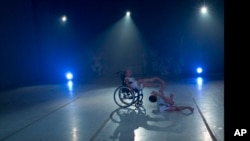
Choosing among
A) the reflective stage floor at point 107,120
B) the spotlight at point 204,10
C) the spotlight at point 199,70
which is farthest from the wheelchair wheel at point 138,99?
the spotlight at point 204,10

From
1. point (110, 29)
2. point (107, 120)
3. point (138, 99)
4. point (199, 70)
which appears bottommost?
point (107, 120)

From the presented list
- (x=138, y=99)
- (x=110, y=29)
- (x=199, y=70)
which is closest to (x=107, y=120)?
(x=138, y=99)

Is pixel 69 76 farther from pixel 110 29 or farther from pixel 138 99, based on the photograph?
pixel 138 99

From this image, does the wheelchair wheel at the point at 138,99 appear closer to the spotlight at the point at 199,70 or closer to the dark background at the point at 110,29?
the dark background at the point at 110,29

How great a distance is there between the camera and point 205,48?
18109mm

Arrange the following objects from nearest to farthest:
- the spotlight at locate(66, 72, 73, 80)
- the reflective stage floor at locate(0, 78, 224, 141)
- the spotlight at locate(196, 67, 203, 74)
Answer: the reflective stage floor at locate(0, 78, 224, 141) → the spotlight at locate(66, 72, 73, 80) → the spotlight at locate(196, 67, 203, 74)

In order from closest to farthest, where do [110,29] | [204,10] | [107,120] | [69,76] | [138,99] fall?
1. [107,120]
2. [138,99]
3. [69,76]
4. [204,10]
5. [110,29]

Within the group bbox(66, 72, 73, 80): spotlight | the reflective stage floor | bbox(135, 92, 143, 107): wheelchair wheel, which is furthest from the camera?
bbox(66, 72, 73, 80): spotlight

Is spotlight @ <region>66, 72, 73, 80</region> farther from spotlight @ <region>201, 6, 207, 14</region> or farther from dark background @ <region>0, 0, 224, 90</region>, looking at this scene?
spotlight @ <region>201, 6, 207, 14</region>

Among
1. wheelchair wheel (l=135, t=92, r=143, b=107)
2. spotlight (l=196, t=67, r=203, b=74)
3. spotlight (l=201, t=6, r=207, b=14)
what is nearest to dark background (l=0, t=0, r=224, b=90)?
spotlight (l=201, t=6, r=207, b=14)

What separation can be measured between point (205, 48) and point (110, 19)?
7.13 m

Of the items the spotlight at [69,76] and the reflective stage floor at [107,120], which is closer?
the reflective stage floor at [107,120]
